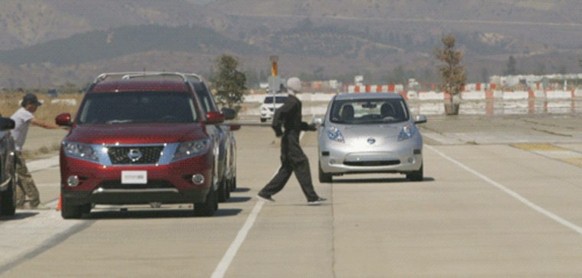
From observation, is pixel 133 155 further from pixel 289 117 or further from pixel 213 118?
pixel 289 117

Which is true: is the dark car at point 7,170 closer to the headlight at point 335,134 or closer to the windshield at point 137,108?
the windshield at point 137,108

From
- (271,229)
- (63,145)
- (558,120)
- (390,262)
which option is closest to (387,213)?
(271,229)

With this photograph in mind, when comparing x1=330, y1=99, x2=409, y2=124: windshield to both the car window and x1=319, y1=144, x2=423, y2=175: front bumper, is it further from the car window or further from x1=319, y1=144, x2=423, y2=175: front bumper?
the car window

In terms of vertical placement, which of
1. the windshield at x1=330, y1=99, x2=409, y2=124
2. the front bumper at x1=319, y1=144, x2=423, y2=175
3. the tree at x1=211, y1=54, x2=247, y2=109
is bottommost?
the tree at x1=211, y1=54, x2=247, y2=109

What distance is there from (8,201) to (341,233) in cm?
528

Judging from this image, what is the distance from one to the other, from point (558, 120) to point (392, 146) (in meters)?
46.8

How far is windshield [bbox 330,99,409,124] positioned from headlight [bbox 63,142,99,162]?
9954mm

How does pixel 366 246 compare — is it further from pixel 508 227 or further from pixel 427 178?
pixel 427 178

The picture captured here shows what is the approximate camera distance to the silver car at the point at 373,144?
103 ft

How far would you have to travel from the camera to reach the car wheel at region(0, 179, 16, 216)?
2409cm

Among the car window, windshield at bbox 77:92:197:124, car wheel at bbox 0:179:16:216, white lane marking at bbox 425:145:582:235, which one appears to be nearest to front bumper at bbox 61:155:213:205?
car wheel at bbox 0:179:16:216

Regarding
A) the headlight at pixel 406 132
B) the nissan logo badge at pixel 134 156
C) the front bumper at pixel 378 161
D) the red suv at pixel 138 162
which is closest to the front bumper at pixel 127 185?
the red suv at pixel 138 162

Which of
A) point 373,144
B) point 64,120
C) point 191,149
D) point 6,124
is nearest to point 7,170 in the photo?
point 6,124

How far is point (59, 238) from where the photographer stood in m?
20.9
